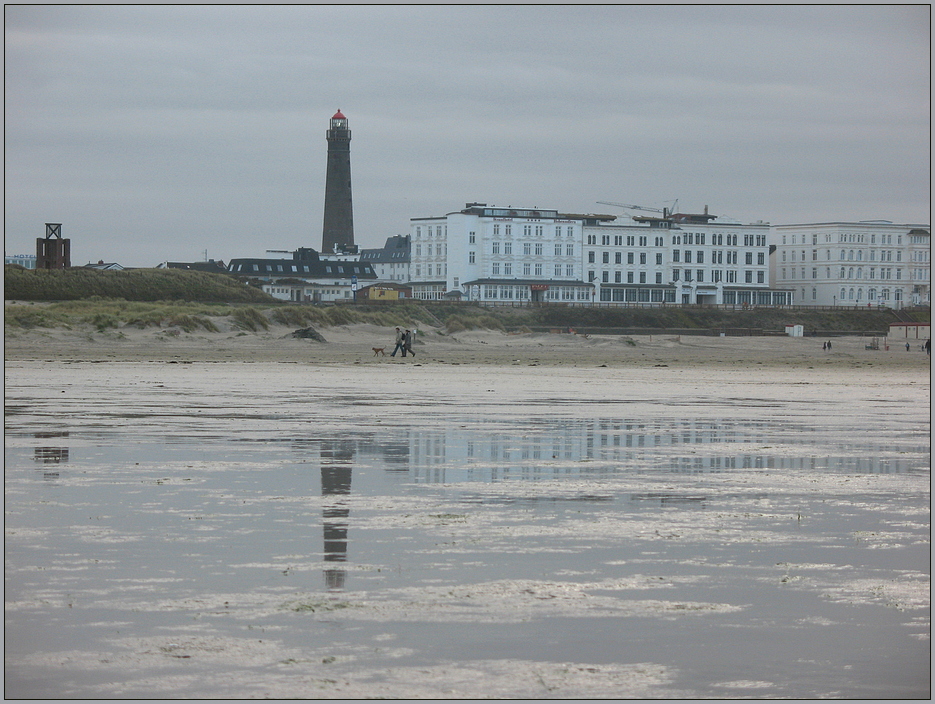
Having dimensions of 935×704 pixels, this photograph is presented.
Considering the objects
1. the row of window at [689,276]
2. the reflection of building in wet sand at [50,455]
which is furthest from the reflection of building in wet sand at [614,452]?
the row of window at [689,276]

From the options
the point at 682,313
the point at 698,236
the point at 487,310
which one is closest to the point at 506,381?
the point at 487,310

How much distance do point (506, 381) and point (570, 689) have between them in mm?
25139

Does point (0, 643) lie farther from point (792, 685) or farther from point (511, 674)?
point (792, 685)

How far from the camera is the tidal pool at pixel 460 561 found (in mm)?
5770

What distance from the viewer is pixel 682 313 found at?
11431 centimetres

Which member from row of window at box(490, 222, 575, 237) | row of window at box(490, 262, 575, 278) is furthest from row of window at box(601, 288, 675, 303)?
row of window at box(490, 222, 575, 237)

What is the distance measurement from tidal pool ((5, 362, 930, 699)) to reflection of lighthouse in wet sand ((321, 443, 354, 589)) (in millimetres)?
45

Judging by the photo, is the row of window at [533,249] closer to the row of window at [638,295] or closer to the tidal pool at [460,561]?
the row of window at [638,295]

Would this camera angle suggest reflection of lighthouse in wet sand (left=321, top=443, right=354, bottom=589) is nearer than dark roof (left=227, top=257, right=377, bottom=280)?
Yes

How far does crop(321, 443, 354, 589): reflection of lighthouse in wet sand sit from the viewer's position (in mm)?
7715

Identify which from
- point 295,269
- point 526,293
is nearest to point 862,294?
point 526,293

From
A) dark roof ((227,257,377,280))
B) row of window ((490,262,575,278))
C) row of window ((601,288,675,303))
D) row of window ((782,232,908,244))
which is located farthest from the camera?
row of window ((782,232,908,244))

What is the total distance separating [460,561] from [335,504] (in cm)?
250

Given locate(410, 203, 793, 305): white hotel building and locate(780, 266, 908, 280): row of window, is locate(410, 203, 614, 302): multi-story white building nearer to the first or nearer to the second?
locate(410, 203, 793, 305): white hotel building
